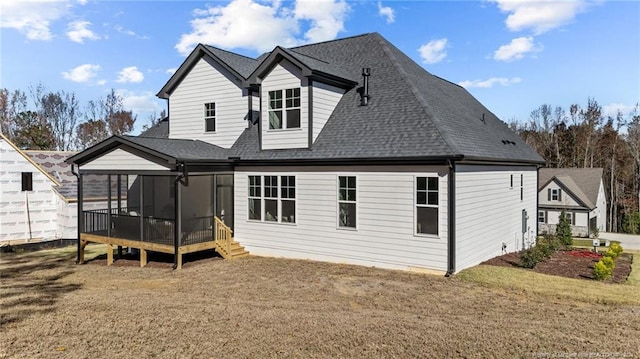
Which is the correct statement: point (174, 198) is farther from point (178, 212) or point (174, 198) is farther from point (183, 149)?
point (178, 212)

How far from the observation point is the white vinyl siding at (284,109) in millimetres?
14594

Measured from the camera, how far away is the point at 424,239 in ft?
40.1

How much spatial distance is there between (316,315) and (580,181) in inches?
1585

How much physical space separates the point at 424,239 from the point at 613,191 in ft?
164

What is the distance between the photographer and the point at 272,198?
15.2 meters

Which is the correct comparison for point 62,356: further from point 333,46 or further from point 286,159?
point 333,46

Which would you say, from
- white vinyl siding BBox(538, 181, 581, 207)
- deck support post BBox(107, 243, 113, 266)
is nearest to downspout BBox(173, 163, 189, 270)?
deck support post BBox(107, 243, 113, 266)

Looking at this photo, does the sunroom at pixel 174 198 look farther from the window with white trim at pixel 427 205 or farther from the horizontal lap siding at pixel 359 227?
the window with white trim at pixel 427 205

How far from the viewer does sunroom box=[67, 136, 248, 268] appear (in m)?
14.2

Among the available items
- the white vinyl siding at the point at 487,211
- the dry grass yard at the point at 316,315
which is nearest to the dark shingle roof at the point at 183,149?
the dry grass yard at the point at 316,315

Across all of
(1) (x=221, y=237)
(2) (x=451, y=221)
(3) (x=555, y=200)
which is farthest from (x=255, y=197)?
(3) (x=555, y=200)

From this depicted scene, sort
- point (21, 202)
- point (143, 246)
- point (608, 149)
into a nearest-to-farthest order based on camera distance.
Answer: point (143, 246) < point (21, 202) < point (608, 149)

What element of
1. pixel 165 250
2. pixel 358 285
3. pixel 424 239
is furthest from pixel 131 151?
pixel 424 239

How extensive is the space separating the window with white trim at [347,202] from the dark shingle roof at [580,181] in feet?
98.7
